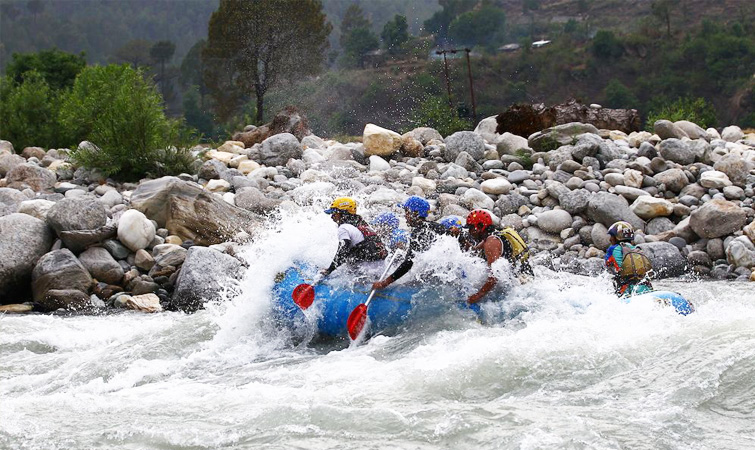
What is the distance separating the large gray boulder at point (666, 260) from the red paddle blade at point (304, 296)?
4792mm

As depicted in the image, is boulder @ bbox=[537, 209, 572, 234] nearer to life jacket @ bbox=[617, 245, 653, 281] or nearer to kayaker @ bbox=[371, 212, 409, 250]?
kayaker @ bbox=[371, 212, 409, 250]

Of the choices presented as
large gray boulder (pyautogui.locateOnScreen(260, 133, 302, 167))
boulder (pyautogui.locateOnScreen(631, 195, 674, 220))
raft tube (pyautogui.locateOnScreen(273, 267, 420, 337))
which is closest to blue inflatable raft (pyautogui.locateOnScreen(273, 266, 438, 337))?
raft tube (pyautogui.locateOnScreen(273, 267, 420, 337))

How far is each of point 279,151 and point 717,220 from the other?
6996 mm

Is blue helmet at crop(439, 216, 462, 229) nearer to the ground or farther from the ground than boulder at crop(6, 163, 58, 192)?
farther from the ground

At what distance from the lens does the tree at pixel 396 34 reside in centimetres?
4881

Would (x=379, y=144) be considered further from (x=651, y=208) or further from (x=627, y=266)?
(x=627, y=266)

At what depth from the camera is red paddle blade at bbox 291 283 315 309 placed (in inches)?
264

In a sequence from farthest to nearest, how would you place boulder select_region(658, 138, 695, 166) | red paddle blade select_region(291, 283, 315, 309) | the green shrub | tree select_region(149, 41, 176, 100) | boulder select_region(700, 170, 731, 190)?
tree select_region(149, 41, 176, 100), the green shrub, boulder select_region(658, 138, 695, 166), boulder select_region(700, 170, 731, 190), red paddle blade select_region(291, 283, 315, 309)

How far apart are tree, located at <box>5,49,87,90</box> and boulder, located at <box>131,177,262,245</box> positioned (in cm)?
1611

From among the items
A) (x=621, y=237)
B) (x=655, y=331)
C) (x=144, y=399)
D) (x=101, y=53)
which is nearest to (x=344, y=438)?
(x=144, y=399)

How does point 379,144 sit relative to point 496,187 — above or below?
above

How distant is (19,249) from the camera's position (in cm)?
889

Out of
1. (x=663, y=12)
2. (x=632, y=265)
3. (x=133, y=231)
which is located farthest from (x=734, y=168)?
(x=663, y=12)

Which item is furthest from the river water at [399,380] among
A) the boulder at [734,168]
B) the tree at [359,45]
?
the tree at [359,45]
